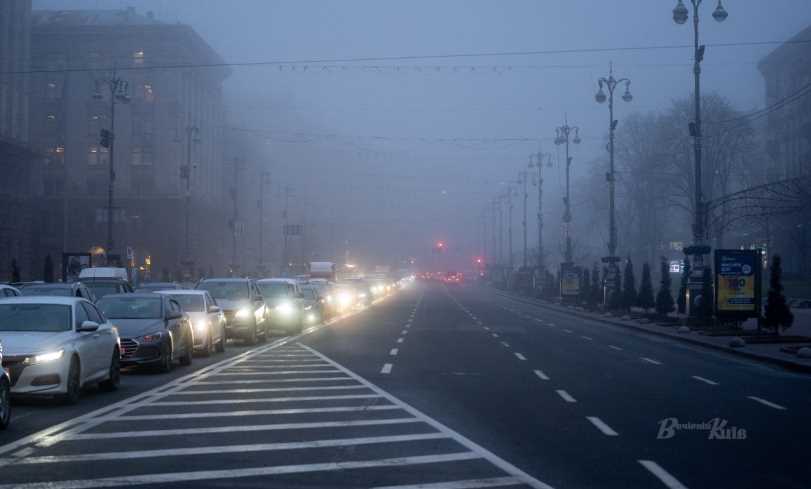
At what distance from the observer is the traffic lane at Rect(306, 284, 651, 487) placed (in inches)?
420

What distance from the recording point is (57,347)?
15.3 metres

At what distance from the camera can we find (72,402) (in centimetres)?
1577

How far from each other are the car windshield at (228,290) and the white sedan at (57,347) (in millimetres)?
14529

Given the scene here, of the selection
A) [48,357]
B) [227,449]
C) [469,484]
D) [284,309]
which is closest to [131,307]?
[48,357]

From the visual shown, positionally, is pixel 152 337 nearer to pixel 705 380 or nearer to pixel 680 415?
pixel 680 415

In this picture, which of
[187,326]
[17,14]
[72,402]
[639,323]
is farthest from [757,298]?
[17,14]

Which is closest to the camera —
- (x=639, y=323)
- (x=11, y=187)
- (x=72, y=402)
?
(x=72, y=402)

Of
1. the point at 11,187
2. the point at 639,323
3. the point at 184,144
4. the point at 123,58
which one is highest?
the point at 123,58

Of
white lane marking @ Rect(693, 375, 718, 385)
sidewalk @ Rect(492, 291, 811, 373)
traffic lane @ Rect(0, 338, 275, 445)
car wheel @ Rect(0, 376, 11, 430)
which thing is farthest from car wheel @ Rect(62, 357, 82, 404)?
sidewalk @ Rect(492, 291, 811, 373)

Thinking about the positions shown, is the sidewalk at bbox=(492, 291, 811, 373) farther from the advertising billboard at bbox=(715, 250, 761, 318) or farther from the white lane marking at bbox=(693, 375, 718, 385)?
the white lane marking at bbox=(693, 375, 718, 385)

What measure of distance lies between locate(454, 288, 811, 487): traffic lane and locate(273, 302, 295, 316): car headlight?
510 inches

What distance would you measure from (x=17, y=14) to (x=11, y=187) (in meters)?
15.0

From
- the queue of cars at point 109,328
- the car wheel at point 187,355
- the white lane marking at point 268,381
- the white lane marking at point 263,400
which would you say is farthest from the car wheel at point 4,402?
the car wheel at point 187,355

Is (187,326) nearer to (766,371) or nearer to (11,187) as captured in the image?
(766,371)
